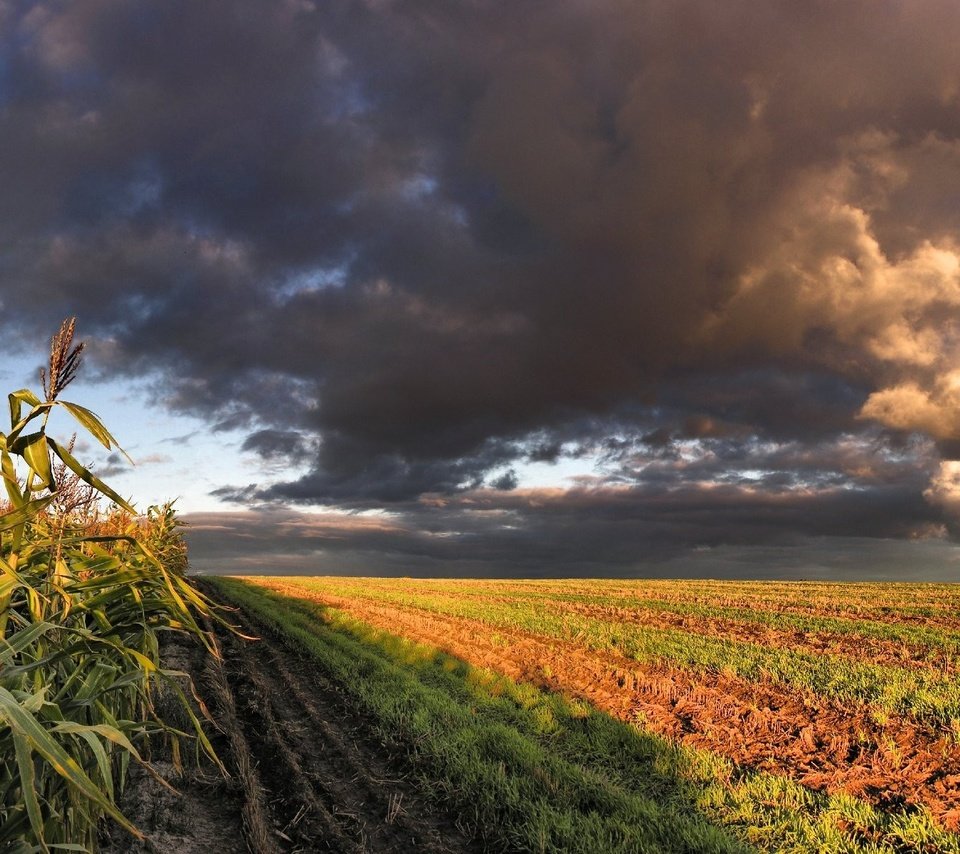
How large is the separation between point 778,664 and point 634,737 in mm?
7140

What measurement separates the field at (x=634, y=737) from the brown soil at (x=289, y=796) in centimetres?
5

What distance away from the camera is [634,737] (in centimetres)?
956

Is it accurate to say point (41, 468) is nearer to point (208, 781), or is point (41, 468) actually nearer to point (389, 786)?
point (208, 781)

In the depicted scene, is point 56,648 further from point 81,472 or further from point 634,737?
point 634,737

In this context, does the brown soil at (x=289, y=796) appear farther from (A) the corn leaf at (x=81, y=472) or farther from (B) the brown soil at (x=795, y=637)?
(B) the brown soil at (x=795, y=637)

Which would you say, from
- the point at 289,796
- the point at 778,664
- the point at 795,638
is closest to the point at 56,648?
the point at 289,796

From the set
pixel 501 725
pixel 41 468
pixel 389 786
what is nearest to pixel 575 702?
pixel 501 725

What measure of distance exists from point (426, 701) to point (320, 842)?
5.10 meters

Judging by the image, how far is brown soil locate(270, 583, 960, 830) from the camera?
7.88m

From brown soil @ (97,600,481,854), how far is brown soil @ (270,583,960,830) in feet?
14.5

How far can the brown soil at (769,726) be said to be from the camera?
788cm

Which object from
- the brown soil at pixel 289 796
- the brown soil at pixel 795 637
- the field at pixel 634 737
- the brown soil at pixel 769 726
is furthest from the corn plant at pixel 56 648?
the brown soil at pixel 795 637

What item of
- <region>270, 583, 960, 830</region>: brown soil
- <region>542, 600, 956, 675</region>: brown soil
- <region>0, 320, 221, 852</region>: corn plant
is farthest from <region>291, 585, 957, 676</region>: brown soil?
<region>0, 320, 221, 852</region>: corn plant

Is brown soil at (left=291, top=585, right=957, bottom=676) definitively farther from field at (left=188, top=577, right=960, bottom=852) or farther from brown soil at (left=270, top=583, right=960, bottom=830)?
brown soil at (left=270, top=583, right=960, bottom=830)
